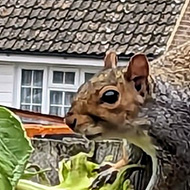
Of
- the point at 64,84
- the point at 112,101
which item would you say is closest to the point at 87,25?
the point at 64,84

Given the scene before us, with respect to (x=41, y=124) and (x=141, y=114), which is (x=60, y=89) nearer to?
(x=41, y=124)

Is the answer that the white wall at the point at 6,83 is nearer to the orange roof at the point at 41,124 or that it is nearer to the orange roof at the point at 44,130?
the orange roof at the point at 41,124

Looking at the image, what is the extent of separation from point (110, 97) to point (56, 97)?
17.1ft

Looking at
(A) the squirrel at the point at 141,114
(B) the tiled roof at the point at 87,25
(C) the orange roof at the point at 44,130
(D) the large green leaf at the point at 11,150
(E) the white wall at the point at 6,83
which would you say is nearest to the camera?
(D) the large green leaf at the point at 11,150

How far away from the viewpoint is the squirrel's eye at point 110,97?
1.90 ft

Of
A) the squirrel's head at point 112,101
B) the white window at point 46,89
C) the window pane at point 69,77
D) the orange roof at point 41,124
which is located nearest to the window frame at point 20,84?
the white window at point 46,89

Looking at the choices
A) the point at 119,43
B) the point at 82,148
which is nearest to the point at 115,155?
the point at 82,148

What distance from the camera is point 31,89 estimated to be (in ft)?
19.3

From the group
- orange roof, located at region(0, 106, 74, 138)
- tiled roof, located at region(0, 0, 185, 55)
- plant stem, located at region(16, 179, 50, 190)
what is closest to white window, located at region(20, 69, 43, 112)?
tiled roof, located at region(0, 0, 185, 55)

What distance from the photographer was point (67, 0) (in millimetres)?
5594

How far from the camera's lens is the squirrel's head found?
0.55 meters

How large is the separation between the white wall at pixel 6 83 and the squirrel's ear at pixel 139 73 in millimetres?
5052

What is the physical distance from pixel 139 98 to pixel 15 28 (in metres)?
4.85

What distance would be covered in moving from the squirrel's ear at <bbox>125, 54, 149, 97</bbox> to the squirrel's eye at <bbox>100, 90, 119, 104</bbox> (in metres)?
0.02
